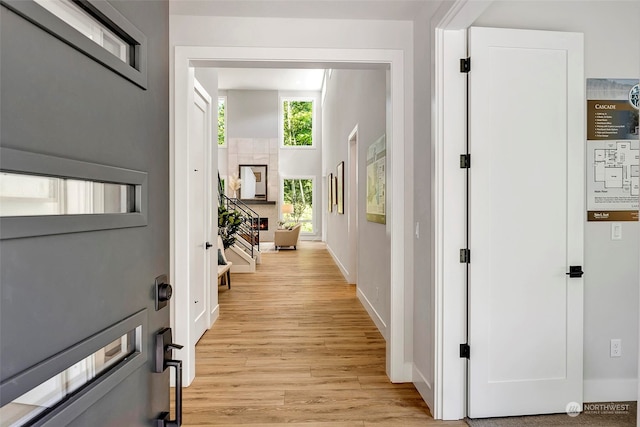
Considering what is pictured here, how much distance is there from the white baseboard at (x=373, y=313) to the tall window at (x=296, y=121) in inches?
344

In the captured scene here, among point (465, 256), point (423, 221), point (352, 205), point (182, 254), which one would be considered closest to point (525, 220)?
point (465, 256)

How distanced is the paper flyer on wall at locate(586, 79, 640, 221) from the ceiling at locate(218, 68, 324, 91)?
9.29 m

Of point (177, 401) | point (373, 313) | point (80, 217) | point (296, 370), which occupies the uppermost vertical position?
point (80, 217)

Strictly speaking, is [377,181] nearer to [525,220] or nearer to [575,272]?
[525,220]

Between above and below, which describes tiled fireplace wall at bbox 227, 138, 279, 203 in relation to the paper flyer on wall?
above

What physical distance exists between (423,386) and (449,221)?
3.77ft

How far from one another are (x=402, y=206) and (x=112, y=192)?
7.48ft

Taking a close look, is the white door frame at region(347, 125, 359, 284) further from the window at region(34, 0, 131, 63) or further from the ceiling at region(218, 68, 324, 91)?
the ceiling at region(218, 68, 324, 91)

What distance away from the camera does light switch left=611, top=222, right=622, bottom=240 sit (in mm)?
2521

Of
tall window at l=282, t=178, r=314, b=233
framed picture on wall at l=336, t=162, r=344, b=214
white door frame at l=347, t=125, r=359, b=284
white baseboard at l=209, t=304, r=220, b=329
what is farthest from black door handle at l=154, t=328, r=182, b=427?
tall window at l=282, t=178, r=314, b=233

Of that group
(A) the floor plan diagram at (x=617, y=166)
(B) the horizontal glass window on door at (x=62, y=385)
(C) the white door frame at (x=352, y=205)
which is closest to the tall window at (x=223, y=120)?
(C) the white door frame at (x=352, y=205)

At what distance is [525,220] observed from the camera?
92.3 inches

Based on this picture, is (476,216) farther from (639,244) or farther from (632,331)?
(632,331)

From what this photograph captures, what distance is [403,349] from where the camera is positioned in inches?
112
